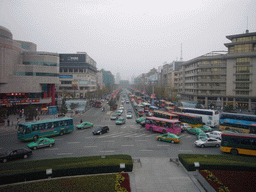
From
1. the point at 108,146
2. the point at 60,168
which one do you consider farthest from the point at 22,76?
the point at 60,168

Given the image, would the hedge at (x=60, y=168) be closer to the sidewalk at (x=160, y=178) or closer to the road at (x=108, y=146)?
the sidewalk at (x=160, y=178)

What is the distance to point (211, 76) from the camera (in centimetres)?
6034

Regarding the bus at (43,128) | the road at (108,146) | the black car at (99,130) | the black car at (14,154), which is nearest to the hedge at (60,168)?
the black car at (14,154)

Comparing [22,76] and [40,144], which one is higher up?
[22,76]

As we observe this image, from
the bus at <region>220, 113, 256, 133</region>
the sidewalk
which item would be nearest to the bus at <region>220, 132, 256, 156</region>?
the sidewalk

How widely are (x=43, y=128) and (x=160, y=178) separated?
17976 mm

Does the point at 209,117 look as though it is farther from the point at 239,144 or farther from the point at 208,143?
the point at 239,144

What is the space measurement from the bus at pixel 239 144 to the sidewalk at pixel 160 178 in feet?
24.6

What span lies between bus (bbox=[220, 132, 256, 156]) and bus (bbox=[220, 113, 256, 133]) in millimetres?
8987

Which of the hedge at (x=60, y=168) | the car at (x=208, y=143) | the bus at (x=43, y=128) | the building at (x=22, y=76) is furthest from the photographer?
the building at (x=22, y=76)

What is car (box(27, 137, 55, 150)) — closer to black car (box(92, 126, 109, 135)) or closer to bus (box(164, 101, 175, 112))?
black car (box(92, 126, 109, 135))

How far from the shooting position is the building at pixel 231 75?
52938 mm

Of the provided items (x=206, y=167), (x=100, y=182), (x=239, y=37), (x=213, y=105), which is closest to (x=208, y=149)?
(x=206, y=167)

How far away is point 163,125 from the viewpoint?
89.2ft
